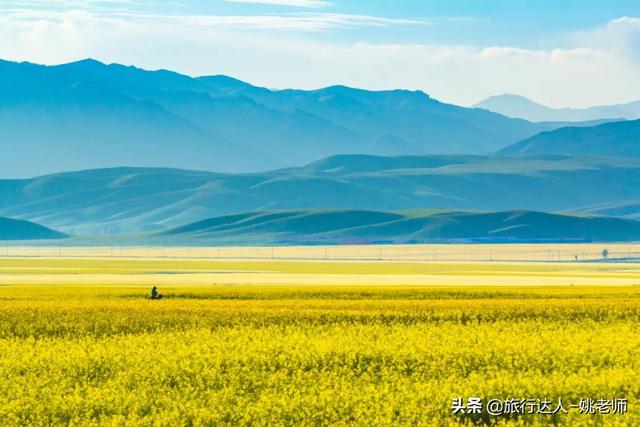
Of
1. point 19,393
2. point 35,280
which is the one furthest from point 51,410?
point 35,280

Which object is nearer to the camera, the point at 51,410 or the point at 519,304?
the point at 51,410

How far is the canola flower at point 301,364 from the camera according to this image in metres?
28.4

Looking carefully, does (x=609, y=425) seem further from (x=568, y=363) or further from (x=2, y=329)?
(x=2, y=329)

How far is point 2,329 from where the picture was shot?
47969 mm

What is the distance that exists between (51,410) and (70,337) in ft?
54.3

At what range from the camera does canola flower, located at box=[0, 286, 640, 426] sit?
28.4 metres

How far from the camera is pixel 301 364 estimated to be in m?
35.6

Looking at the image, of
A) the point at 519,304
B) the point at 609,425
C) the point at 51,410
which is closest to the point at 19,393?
the point at 51,410

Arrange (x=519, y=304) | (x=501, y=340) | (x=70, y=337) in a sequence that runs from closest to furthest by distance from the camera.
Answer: (x=501, y=340), (x=70, y=337), (x=519, y=304)

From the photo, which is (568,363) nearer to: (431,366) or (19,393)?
(431,366)

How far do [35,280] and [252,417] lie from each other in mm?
93264

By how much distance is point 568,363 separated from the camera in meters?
35.4

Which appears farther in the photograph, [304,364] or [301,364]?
[301,364]

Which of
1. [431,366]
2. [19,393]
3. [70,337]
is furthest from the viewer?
[70,337]
